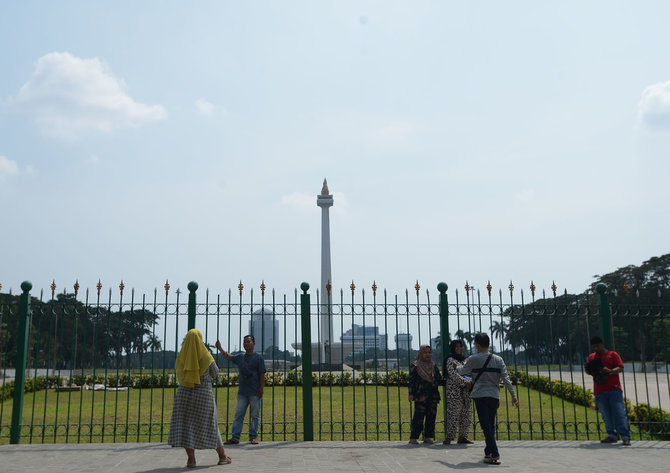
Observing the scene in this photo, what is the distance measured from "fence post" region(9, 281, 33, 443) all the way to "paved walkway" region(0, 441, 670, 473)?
272 millimetres

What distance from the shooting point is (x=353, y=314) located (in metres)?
8.38

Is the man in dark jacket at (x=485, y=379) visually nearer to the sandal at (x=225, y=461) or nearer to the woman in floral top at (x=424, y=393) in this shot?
the woman in floral top at (x=424, y=393)

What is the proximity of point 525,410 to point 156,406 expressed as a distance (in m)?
9.16

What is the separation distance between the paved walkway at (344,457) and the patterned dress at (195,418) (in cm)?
30

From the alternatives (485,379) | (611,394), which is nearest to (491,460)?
(485,379)

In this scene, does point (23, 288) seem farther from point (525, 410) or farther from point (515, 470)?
point (525, 410)

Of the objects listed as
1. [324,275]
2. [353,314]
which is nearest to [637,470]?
[353,314]

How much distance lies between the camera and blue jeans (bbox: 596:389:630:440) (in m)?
7.64

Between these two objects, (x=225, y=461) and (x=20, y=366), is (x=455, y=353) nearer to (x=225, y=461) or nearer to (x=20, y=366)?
(x=225, y=461)

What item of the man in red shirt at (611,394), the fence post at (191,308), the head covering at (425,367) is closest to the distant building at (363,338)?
the head covering at (425,367)

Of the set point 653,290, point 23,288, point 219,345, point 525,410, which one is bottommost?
point 525,410

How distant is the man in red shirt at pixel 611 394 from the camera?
765 cm

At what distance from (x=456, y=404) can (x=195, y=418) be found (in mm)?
3564

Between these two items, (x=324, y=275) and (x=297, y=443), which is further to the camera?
(x=324, y=275)
